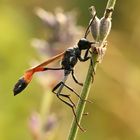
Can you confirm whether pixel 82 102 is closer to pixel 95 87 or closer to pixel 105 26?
pixel 105 26

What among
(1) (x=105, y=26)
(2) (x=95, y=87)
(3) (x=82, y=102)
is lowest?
(3) (x=82, y=102)

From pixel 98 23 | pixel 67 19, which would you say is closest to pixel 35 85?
pixel 67 19

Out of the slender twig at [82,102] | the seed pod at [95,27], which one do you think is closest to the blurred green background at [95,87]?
the seed pod at [95,27]

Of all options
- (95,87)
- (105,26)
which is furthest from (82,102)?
(95,87)

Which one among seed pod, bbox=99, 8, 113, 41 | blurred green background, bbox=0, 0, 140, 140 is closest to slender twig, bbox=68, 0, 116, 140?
seed pod, bbox=99, 8, 113, 41

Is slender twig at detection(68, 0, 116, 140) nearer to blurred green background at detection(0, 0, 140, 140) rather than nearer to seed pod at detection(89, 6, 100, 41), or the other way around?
seed pod at detection(89, 6, 100, 41)

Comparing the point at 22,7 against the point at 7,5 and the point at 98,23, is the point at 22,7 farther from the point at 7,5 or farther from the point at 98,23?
the point at 98,23

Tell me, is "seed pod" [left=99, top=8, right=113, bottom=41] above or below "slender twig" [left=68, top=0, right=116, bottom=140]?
above

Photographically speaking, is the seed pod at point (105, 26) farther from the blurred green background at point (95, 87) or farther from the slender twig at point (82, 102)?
the blurred green background at point (95, 87)

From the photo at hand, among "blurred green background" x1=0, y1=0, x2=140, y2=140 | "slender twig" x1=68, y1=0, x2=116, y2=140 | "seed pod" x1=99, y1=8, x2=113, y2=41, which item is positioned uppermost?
"blurred green background" x1=0, y1=0, x2=140, y2=140
